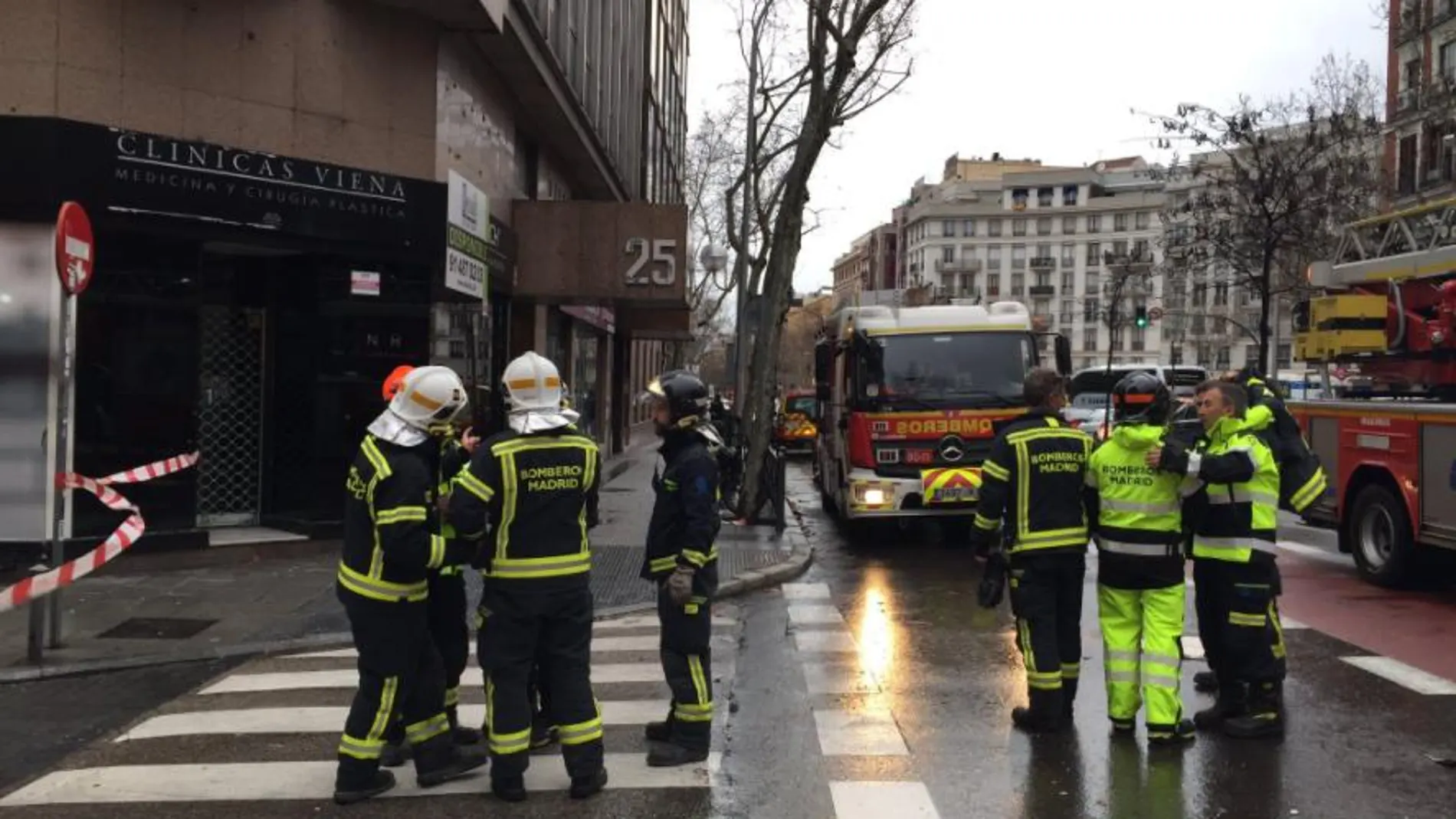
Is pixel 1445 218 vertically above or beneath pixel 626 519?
above

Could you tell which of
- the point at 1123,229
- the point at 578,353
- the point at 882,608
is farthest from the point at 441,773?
the point at 1123,229

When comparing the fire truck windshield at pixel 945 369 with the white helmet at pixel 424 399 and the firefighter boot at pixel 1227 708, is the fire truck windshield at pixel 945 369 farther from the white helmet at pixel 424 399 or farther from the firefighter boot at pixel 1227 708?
the white helmet at pixel 424 399

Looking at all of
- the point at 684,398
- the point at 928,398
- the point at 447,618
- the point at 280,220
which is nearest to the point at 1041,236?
the point at 928,398

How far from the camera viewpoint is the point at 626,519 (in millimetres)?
14875

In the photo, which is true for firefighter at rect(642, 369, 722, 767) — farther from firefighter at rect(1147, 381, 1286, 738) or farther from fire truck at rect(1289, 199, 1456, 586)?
fire truck at rect(1289, 199, 1456, 586)

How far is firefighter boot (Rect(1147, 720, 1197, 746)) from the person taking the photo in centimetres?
549

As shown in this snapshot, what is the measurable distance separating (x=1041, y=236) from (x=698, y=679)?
402 feet

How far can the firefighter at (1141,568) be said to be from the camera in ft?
18.0

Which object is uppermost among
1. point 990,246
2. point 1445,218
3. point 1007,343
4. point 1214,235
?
point 990,246

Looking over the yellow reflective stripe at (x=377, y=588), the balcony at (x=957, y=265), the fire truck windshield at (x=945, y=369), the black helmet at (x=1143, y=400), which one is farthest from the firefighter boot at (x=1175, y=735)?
the balcony at (x=957, y=265)

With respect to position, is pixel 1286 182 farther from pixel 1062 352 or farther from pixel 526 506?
pixel 526 506

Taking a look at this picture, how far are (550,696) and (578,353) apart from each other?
62.9 feet

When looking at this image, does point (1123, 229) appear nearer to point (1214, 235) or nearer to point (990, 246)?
point (990, 246)

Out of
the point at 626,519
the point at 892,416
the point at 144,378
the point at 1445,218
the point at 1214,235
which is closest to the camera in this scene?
the point at 144,378
